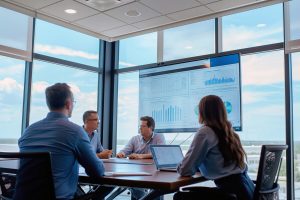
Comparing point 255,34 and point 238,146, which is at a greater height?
point 255,34

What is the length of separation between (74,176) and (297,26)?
11.7 feet

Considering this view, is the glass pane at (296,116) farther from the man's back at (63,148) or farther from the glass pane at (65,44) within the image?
the glass pane at (65,44)

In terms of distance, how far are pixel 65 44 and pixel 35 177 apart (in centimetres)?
423

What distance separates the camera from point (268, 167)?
2.17 metres

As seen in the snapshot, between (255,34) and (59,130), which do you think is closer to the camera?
(59,130)

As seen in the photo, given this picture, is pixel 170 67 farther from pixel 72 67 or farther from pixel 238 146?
pixel 238 146

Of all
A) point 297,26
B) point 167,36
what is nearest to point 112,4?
point 167,36

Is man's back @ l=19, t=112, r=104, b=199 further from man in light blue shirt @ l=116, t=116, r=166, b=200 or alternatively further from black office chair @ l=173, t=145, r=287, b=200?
man in light blue shirt @ l=116, t=116, r=166, b=200

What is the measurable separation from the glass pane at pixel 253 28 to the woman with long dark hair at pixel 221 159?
2800 millimetres

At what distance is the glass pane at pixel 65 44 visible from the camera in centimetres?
524

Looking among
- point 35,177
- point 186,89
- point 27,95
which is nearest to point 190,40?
point 186,89

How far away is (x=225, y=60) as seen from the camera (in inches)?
186

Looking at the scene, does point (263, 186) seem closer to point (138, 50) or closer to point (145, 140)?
point (145, 140)

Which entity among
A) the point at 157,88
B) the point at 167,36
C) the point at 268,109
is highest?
the point at 167,36
